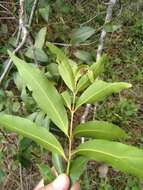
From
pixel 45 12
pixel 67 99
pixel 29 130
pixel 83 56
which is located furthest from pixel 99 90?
pixel 45 12

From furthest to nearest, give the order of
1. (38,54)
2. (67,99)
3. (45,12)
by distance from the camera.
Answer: (45,12), (38,54), (67,99)

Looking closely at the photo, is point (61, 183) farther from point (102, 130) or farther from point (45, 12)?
point (45, 12)

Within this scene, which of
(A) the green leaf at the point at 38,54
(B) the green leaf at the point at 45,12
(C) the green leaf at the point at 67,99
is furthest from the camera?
(B) the green leaf at the point at 45,12

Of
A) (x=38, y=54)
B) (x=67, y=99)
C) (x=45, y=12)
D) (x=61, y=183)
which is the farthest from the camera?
(x=45, y=12)

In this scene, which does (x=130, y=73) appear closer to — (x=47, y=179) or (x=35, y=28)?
(x=35, y=28)

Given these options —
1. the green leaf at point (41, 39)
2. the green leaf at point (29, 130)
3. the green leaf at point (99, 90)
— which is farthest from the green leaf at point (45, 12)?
the green leaf at point (29, 130)

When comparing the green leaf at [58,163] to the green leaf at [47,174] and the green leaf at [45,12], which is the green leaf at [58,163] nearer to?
the green leaf at [47,174]

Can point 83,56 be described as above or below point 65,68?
below
